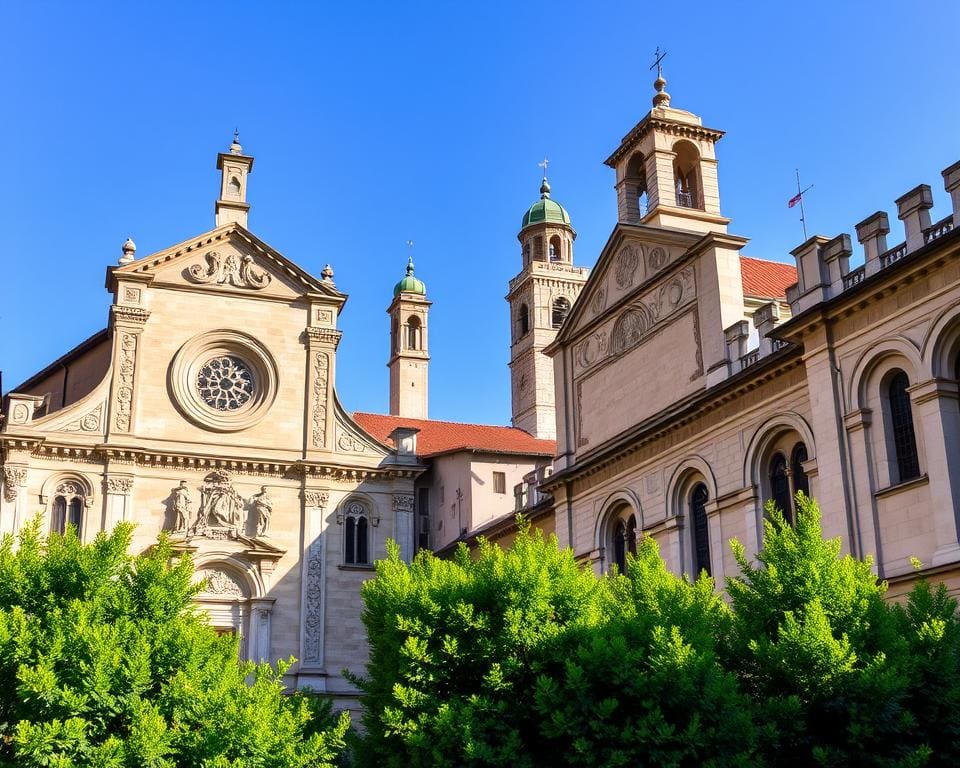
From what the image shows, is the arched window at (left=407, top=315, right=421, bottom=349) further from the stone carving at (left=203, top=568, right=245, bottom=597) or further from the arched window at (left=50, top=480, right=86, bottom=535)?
the arched window at (left=50, top=480, right=86, bottom=535)

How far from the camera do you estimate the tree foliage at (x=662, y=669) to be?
18.1 m

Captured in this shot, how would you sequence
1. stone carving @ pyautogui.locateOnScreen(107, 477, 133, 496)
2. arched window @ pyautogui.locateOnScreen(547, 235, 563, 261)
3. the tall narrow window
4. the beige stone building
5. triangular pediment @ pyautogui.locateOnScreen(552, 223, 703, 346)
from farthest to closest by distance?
arched window @ pyautogui.locateOnScreen(547, 235, 563, 261) < stone carving @ pyautogui.locateOnScreen(107, 477, 133, 496) < the tall narrow window < triangular pediment @ pyautogui.locateOnScreen(552, 223, 703, 346) < the beige stone building

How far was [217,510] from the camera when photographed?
44.7m

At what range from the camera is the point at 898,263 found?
24031 millimetres

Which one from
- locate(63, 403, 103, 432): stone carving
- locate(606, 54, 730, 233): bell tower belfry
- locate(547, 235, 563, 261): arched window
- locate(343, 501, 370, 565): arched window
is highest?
locate(547, 235, 563, 261): arched window

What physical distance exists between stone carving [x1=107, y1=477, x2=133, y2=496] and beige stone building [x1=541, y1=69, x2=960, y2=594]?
602 inches

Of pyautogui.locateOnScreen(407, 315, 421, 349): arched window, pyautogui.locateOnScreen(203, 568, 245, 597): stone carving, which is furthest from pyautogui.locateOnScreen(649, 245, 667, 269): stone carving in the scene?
pyautogui.locateOnScreen(407, 315, 421, 349): arched window

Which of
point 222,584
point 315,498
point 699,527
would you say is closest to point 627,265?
point 699,527

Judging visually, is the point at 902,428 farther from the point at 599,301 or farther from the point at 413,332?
the point at 413,332

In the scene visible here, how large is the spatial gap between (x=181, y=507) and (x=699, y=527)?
67.5ft

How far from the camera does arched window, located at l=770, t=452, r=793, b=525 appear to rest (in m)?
28.1

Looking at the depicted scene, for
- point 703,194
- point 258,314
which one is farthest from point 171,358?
point 703,194

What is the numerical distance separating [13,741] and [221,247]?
31.3 meters

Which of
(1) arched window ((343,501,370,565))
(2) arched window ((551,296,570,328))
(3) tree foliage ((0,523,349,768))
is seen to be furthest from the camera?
(2) arched window ((551,296,570,328))
